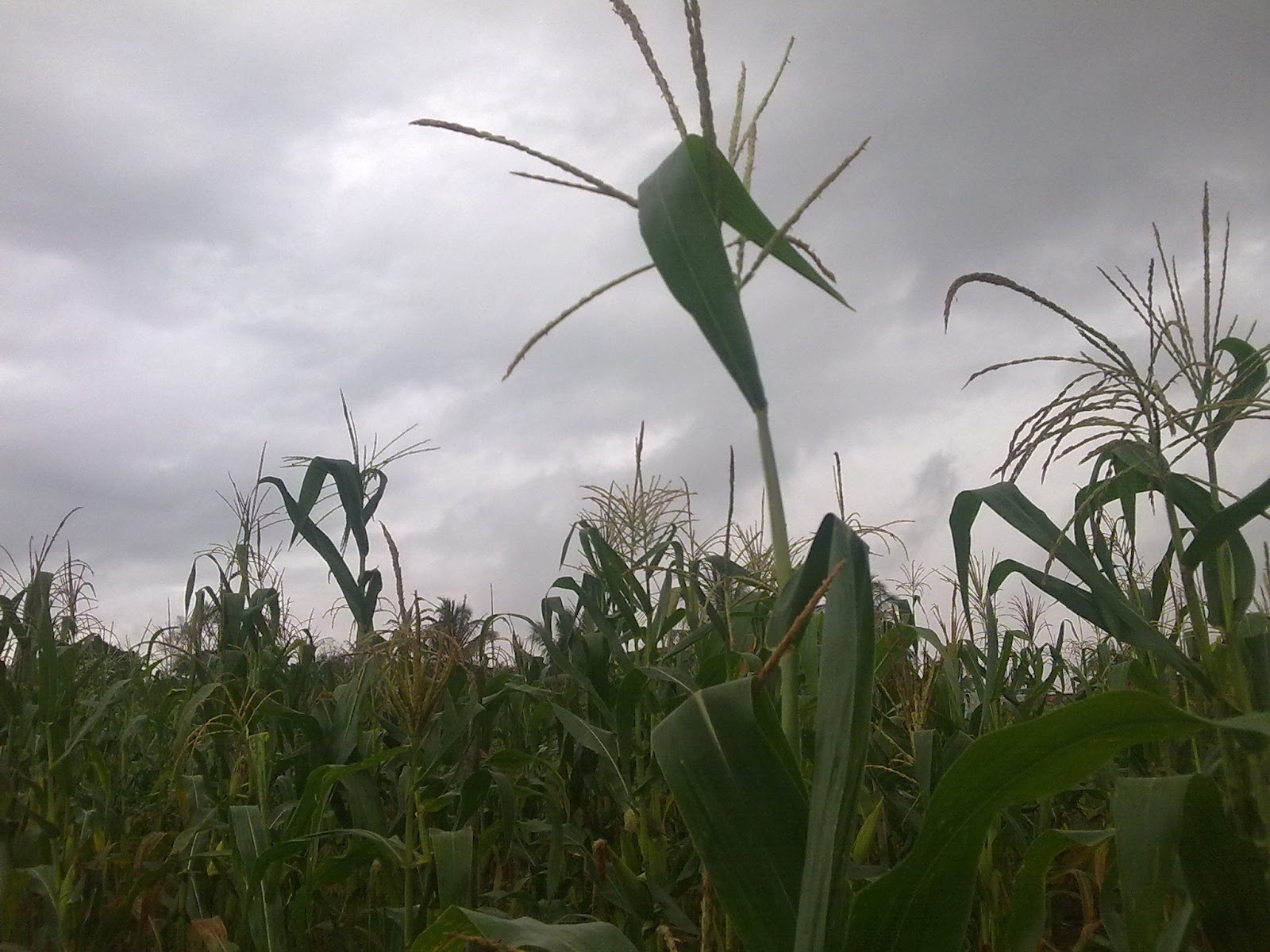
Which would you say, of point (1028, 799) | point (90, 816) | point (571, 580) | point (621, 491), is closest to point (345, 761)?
point (90, 816)

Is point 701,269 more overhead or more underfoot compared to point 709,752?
more overhead

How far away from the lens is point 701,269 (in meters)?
0.97

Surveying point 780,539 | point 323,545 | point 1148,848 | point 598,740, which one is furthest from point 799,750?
point 323,545

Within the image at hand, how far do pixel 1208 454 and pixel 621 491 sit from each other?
76.3 inches

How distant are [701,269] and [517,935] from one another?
0.83 metres

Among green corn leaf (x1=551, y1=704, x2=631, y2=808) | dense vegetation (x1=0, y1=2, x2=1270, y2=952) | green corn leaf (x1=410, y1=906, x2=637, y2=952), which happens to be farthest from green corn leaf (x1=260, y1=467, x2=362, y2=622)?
green corn leaf (x1=410, y1=906, x2=637, y2=952)

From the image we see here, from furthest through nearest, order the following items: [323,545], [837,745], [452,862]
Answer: [323,545], [452,862], [837,745]

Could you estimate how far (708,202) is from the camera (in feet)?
3.47

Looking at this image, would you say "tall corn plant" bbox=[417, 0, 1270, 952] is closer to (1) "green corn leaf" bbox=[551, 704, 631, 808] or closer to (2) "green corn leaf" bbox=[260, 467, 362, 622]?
(1) "green corn leaf" bbox=[551, 704, 631, 808]

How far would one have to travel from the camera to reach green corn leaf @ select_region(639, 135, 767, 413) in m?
0.96

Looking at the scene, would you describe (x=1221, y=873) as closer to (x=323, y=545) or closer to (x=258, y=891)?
(x=258, y=891)

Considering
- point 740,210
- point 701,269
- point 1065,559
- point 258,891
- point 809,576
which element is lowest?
point 258,891

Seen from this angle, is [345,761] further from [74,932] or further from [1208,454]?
[1208,454]

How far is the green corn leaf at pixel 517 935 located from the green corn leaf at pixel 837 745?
295 mm
